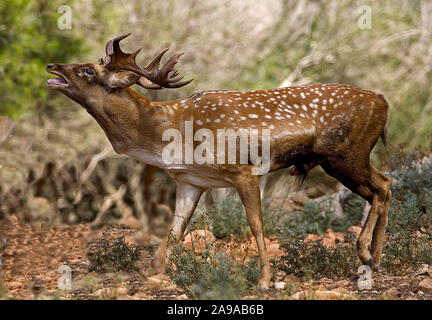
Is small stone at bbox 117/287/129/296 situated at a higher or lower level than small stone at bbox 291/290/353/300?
lower

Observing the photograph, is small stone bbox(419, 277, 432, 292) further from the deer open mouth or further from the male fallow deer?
the deer open mouth

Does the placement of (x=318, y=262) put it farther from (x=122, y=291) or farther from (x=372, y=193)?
(x=122, y=291)

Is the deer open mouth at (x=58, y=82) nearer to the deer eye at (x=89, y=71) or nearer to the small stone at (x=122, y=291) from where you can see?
the deer eye at (x=89, y=71)

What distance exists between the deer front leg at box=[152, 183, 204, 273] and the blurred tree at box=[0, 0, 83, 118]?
476 cm

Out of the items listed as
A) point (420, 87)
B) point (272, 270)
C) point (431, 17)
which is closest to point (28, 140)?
point (272, 270)

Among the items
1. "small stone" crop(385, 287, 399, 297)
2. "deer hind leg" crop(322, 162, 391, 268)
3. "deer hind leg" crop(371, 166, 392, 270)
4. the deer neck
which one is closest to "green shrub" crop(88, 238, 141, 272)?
the deer neck

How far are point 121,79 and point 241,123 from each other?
1.20 meters

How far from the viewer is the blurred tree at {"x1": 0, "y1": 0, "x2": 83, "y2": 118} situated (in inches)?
416

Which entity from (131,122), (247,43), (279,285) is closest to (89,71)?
(131,122)

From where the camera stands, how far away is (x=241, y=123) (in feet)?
20.6

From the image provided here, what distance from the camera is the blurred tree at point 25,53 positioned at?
34.6 ft

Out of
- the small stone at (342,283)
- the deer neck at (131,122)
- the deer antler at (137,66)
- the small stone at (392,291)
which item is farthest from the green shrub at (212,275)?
the deer antler at (137,66)

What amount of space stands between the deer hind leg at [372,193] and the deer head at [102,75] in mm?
1765

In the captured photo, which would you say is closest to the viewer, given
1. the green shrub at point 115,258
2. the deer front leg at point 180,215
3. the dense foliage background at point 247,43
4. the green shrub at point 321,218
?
the deer front leg at point 180,215
